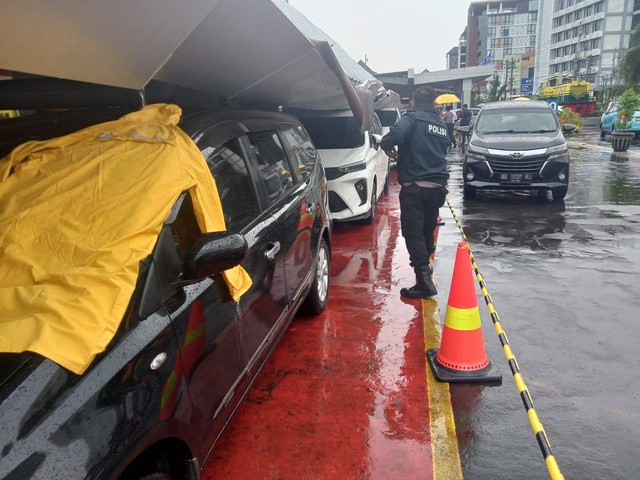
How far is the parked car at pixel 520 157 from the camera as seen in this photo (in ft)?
28.9

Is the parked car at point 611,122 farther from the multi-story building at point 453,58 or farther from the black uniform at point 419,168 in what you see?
the multi-story building at point 453,58

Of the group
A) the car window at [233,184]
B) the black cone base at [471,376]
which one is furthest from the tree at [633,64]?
the car window at [233,184]

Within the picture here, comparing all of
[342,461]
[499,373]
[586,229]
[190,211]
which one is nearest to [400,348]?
[499,373]

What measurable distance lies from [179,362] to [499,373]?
7.76ft

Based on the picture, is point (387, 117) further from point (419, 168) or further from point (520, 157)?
point (419, 168)

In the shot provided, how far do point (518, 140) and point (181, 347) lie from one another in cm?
862

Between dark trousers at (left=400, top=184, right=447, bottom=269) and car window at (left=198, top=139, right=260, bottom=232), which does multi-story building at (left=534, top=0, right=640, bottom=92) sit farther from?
car window at (left=198, top=139, right=260, bottom=232)

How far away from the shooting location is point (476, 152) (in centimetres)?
923

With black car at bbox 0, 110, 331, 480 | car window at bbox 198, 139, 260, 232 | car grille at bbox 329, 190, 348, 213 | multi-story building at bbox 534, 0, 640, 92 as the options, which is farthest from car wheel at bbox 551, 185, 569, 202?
multi-story building at bbox 534, 0, 640, 92

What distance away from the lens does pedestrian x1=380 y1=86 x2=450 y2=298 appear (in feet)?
15.1

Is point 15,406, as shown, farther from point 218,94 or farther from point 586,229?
point 586,229

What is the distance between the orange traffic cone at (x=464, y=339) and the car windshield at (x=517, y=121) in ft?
24.0

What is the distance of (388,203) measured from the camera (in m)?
9.73

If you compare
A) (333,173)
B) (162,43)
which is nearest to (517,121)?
(333,173)
